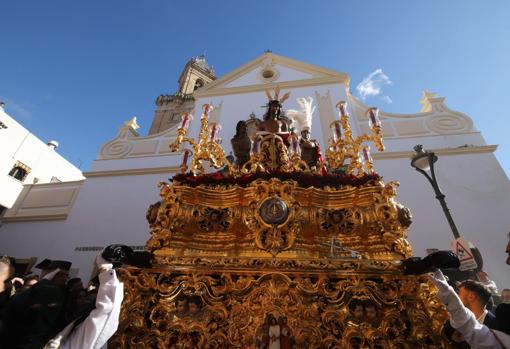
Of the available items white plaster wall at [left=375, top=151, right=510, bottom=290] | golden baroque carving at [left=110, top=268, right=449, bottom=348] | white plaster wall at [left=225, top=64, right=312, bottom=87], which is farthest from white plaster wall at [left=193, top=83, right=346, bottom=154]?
golden baroque carving at [left=110, top=268, right=449, bottom=348]

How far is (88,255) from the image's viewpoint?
299 inches

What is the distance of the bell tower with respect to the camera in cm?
1955

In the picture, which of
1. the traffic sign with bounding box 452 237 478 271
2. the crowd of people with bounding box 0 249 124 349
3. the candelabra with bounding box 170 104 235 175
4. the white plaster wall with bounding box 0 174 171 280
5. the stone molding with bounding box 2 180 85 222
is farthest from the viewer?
the stone molding with bounding box 2 180 85 222

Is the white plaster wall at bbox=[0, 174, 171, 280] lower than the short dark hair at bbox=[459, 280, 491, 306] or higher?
higher

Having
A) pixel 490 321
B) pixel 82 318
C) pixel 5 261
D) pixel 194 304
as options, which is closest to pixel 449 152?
pixel 490 321

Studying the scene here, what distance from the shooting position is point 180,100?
66.8 ft

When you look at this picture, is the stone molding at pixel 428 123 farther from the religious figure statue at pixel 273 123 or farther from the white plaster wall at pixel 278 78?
the religious figure statue at pixel 273 123

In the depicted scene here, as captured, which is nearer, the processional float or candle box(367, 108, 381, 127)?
the processional float

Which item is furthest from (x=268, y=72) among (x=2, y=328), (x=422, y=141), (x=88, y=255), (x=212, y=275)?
(x=2, y=328)

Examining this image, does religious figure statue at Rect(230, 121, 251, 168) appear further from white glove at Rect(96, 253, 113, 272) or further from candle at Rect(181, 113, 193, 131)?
white glove at Rect(96, 253, 113, 272)

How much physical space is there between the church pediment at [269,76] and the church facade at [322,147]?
0.16 feet

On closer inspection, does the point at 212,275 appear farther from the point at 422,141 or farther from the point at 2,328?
the point at 422,141

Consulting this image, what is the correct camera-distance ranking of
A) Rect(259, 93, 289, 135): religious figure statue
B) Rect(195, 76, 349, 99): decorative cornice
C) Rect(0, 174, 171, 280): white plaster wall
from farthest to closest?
Rect(195, 76, 349, 99): decorative cornice, Rect(0, 174, 171, 280): white plaster wall, Rect(259, 93, 289, 135): religious figure statue

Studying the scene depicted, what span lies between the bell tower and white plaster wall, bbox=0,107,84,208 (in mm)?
6264
